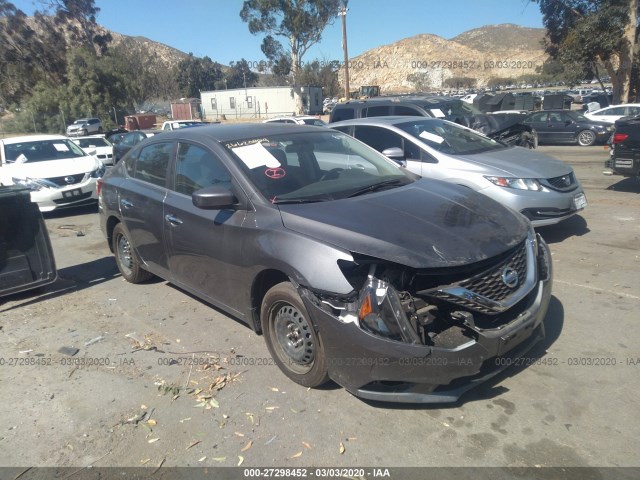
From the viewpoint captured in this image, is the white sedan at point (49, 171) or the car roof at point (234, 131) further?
the white sedan at point (49, 171)

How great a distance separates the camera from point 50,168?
986cm

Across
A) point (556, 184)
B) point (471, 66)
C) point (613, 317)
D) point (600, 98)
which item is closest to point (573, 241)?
point (556, 184)

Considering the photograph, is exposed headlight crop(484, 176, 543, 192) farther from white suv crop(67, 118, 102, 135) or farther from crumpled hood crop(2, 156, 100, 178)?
white suv crop(67, 118, 102, 135)

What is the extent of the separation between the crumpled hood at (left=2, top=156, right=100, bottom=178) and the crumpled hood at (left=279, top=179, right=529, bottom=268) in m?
8.02

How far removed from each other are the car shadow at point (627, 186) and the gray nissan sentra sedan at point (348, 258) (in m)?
7.12

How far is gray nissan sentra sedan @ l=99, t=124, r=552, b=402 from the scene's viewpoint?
2.85 metres

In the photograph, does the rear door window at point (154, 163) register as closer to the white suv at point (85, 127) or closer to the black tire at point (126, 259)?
the black tire at point (126, 259)

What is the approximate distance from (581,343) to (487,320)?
1.30 meters

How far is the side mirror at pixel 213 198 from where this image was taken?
11.7 ft

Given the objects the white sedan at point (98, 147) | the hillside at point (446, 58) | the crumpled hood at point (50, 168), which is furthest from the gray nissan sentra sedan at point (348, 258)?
the hillside at point (446, 58)

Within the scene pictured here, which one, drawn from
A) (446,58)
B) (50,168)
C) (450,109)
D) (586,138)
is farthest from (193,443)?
(446,58)

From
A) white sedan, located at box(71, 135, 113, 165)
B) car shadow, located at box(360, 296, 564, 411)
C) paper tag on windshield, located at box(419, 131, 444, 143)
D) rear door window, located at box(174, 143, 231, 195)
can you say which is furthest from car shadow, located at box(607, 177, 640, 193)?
white sedan, located at box(71, 135, 113, 165)

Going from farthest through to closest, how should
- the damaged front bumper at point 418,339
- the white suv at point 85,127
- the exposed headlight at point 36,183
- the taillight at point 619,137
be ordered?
the white suv at point 85,127
the exposed headlight at point 36,183
the taillight at point 619,137
the damaged front bumper at point 418,339

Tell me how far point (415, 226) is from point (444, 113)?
7715 millimetres
